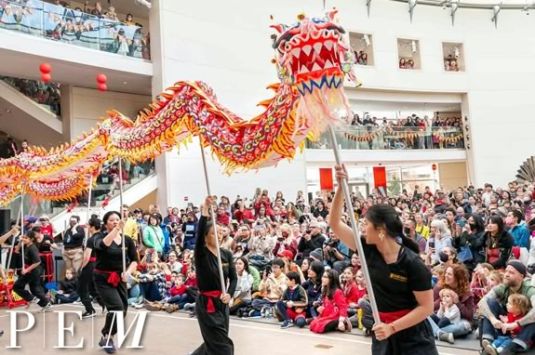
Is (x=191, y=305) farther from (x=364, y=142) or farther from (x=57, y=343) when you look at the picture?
(x=364, y=142)

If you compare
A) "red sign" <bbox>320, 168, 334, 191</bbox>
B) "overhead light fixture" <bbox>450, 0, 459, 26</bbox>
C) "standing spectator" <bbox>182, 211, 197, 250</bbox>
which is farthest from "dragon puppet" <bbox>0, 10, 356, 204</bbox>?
"overhead light fixture" <bbox>450, 0, 459, 26</bbox>

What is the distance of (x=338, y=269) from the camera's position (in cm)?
836

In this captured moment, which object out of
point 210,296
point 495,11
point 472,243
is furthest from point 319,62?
point 495,11

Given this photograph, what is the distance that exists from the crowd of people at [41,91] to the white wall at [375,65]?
391cm

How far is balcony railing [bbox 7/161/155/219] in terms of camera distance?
12.0 m

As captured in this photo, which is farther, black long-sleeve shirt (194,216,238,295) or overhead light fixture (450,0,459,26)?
overhead light fixture (450,0,459,26)

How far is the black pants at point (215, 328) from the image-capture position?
4410 mm

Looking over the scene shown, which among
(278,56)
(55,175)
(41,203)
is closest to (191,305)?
(55,175)

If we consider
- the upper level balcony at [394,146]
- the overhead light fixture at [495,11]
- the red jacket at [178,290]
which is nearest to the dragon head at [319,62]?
the red jacket at [178,290]

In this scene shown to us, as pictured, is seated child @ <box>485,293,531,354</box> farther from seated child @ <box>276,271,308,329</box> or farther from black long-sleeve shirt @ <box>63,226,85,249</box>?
black long-sleeve shirt @ <box>63,226,85,249</box>

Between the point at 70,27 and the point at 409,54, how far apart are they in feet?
50.2

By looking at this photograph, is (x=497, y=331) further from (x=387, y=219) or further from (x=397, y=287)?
(x=387, y=219)

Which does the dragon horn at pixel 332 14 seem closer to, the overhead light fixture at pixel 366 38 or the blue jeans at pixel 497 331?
the blue jeans at pixel 497 331

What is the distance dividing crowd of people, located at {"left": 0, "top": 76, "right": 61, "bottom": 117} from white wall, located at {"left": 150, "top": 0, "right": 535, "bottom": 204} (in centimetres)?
391
